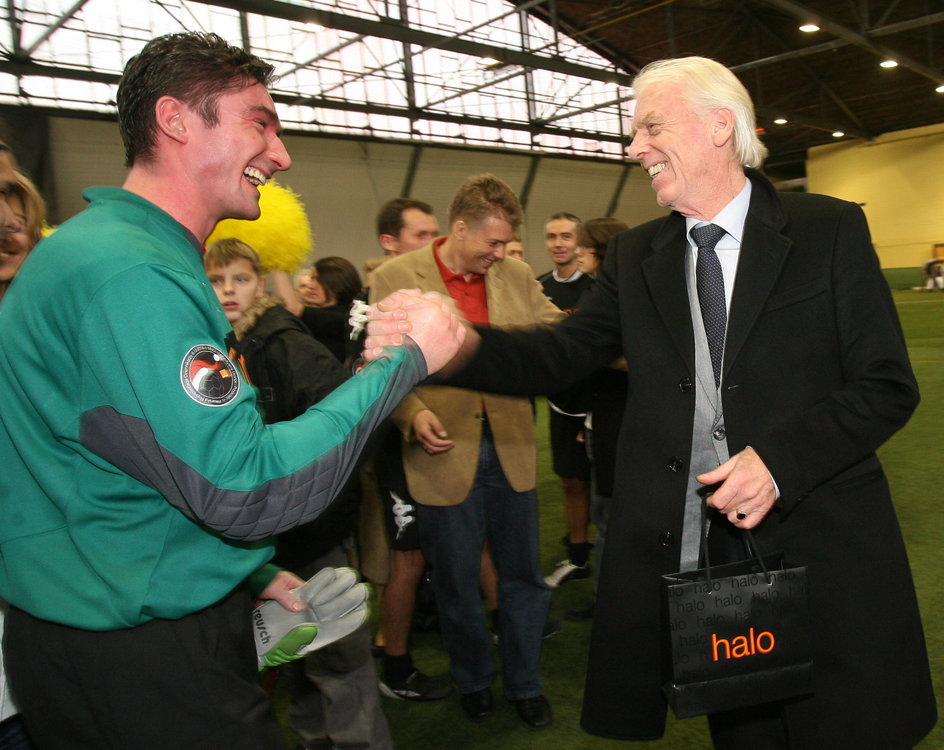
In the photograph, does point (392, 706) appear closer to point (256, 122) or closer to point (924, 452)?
point (256, 122)

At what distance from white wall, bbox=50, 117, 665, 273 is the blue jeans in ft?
40.9

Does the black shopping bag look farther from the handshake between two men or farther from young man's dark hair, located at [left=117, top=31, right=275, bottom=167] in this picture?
young man's dark hair, located at [left=117, top=31, right=275, bottom=167]

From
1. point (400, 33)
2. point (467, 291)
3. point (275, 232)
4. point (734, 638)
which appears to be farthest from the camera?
point (400, 33)

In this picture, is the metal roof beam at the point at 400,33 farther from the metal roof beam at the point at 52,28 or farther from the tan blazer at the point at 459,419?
the tan blazer at the point at 459,419

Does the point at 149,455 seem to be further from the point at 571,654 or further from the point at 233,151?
the point at 571,654

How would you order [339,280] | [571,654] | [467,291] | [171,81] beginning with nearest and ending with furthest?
[171,81]
[467,291]
[571,654]
[339,280]

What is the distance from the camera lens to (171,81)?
138cm

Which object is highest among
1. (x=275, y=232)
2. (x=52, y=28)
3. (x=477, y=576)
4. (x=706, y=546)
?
(x=52, y=28)

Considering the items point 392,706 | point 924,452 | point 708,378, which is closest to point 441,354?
point 708,378

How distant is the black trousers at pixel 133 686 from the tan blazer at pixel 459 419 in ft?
5.17

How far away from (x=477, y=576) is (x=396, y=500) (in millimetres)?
502

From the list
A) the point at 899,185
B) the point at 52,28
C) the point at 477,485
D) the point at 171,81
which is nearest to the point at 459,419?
the point at 477,485

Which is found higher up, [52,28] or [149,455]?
[52,28]

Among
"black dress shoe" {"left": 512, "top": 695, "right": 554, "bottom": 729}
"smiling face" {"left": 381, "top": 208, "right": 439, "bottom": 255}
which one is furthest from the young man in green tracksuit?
"smiling face" {"left": 381, "top": 208, "right": 439, "bottom": 255}
